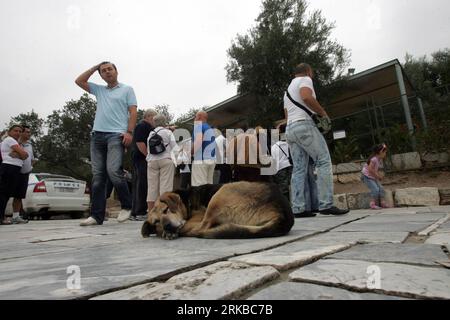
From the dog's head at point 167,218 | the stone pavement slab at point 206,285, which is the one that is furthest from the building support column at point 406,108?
the stone pavement slab at point 206,285

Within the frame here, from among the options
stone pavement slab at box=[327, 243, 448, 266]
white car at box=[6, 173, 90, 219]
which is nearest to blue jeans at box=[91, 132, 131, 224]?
stone pavement slab at box=[327, 243, 448, 266]

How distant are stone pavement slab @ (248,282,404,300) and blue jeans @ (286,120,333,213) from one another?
11.5 ft

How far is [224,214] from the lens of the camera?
2.76 meters

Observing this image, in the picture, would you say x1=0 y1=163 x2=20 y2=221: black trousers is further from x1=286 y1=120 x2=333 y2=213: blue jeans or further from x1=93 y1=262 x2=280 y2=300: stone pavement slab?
x1=93 y1=262 x2=280 y2=300: stone pavement slab

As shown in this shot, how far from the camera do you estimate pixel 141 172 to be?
6074 mm

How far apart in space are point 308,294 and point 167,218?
6.40 feet

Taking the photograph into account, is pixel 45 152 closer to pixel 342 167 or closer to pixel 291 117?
pixel 342 167

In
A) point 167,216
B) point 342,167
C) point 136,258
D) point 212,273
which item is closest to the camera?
point 212,273

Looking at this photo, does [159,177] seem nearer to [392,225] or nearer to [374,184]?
[392,225]

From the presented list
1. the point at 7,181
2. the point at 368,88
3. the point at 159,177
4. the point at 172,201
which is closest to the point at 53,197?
the point at 7,181

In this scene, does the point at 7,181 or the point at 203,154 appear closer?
the point at 203,154
